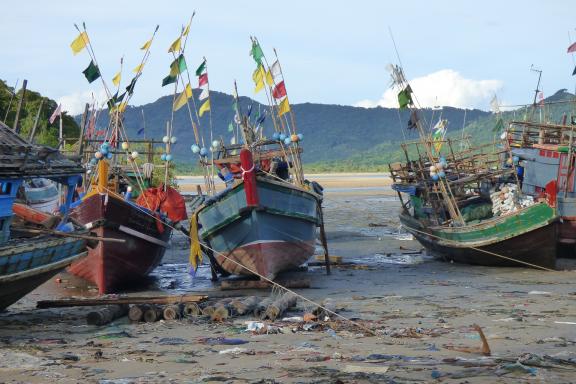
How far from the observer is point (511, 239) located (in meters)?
20.4

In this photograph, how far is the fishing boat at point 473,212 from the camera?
20.2m

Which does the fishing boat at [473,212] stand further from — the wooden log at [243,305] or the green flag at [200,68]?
the wooden log at [243,305]

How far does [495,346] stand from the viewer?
11.1m

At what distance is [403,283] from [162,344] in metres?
8.23

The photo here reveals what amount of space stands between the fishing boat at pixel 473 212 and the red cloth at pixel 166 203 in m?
6.33

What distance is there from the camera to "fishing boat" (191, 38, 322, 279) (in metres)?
18.1

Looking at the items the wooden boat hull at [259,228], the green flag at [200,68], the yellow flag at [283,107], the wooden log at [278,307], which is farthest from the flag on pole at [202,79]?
the wooden log at [278,307]

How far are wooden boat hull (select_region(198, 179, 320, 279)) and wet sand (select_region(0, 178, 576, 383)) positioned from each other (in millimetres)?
860

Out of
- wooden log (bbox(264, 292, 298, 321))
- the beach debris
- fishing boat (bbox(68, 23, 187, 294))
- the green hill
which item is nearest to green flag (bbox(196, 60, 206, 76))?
fishing boat (bbox(68, 23, 187, 294))

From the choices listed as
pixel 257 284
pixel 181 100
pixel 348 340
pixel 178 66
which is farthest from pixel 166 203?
pixel 348 340

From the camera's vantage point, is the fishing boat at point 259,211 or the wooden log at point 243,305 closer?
the wooden log at point 243,305

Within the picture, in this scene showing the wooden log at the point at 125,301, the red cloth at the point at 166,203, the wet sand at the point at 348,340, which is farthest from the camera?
the red cloth at the point at 166,203

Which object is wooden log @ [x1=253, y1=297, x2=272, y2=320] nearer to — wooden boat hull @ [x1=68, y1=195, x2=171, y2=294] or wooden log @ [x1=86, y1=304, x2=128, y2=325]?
wooden log @ [x1=86, y1=304, x2=128, y2=325]

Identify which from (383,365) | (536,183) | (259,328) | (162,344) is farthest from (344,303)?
(536,183)
